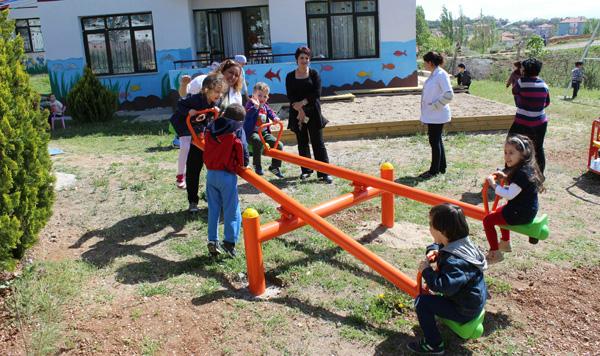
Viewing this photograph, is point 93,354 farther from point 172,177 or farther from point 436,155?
point 436,155

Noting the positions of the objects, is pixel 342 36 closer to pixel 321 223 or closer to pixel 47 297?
pixel 321 223

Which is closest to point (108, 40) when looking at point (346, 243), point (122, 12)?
point (122, 12)

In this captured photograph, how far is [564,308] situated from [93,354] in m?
3.22

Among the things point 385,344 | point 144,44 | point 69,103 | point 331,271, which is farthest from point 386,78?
point 385,344

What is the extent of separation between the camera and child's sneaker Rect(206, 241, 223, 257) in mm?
4598

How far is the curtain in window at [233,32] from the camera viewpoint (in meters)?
16.7

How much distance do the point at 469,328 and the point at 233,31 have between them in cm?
1512

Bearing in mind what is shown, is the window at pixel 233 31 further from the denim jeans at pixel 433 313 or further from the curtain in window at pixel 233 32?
the denim jeans at pixel 433 313

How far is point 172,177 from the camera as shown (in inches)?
297

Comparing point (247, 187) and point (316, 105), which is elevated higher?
point (316, 105)

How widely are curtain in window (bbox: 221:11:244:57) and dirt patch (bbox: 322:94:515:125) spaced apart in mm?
4519

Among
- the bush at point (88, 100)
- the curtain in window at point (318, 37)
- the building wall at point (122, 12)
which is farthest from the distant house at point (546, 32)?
the bush at point (88, 100)

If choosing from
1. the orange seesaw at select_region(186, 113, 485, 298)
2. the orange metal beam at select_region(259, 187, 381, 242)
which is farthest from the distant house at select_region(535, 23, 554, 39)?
the orange seesaw at select_region(186, 113, 485, 298)

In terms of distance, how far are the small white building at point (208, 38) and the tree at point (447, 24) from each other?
41.0 meters
